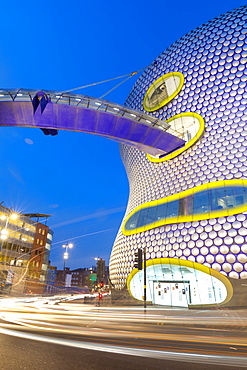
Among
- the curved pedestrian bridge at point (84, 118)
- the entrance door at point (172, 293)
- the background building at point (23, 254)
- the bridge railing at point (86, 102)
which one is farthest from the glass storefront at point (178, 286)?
the background building at point (23, 254)

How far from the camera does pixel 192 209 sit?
62.6 feet

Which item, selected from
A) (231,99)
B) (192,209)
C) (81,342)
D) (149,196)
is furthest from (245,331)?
(231,99)

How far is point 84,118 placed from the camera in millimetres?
22406

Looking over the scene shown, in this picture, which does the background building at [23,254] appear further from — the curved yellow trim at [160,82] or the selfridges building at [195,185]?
the curved yellow trim at [160,82]

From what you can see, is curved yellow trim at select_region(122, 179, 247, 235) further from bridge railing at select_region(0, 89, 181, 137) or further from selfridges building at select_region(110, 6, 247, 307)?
bridge railing at select_region(0, 89, 181, 137)

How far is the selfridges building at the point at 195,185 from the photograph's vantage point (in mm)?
16984

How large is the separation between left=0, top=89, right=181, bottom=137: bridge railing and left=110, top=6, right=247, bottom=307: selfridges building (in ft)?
7.18

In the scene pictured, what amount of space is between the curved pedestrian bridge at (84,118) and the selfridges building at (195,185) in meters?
2.06

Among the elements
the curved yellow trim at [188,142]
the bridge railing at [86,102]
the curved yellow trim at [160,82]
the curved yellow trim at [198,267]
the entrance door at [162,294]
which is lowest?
the entrance door at [162,294]

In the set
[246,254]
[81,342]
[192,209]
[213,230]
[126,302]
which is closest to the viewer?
[81,342]

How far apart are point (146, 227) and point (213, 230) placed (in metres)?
6.29

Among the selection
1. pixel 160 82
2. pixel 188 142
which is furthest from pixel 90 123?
pixel 160 82

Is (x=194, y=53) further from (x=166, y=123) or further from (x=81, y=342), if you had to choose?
(x=81, y=342)

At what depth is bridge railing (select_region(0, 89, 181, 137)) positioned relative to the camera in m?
20.5
